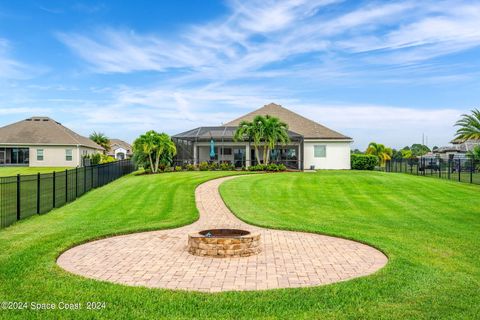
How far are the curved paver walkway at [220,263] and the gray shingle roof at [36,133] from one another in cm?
3891

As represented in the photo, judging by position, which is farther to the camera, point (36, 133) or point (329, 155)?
point (36, 133)

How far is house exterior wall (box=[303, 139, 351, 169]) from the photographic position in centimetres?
4159

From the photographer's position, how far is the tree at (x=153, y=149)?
3297 cm

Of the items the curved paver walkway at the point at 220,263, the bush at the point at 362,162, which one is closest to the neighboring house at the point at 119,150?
the bush at the point at 362,162

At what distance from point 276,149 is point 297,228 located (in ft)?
94.4

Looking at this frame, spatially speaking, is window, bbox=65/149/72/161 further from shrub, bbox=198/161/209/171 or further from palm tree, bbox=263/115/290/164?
palm tree, bbox=263/115/290/164

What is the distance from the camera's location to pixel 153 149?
1328 inches

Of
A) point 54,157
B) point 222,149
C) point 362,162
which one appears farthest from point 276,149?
point 54,157

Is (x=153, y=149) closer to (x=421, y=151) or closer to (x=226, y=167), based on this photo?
(x=226, y=167)

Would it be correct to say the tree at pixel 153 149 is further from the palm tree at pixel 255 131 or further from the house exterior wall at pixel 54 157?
the house exterior wall at pixel 54 157

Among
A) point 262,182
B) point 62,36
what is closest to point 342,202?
point 262,182

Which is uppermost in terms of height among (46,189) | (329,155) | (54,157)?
(329,155)

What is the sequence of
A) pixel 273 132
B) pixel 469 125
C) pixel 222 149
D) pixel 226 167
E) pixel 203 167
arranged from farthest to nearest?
1. pixel 222 149
2. pixel 226 167
3. pixel 273 132
4. pixel 203 167
5. pixel 469 125

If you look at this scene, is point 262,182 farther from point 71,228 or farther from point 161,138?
point 71,228
